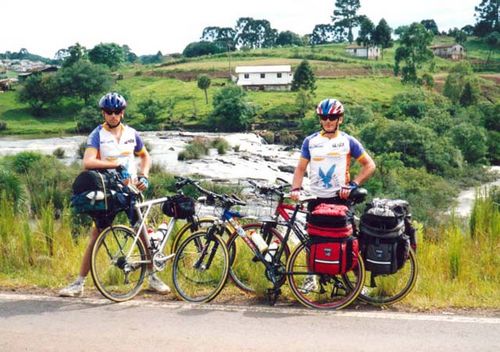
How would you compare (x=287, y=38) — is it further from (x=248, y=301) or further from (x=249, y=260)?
(x=248, y=301)

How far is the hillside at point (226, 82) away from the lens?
261ft

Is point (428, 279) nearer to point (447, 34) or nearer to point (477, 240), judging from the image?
point (477, 240)

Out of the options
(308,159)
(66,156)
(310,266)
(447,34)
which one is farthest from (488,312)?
(447,34)

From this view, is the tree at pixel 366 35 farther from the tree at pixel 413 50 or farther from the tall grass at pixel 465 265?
the tall grass at pixel 465 265

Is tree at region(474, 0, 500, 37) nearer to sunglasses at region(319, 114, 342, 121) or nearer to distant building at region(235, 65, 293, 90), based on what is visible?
distant building at region(235, 65, 293, 90)

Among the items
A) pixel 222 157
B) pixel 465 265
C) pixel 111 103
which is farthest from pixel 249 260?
pixel 222 157

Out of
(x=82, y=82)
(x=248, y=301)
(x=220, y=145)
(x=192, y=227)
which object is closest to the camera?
(x=248, y=301)

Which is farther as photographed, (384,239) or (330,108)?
(330,108)

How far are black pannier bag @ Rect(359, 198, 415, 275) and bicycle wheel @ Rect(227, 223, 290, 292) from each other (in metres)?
0.92

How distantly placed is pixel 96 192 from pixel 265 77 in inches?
3805

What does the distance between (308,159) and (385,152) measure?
48.4 m

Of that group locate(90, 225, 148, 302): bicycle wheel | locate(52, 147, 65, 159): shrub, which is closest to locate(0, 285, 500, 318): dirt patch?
locate(90, 225, 148, 302): bicycle wheel

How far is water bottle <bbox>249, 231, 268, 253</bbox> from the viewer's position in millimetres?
6324

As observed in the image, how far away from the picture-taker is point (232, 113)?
244 ft
